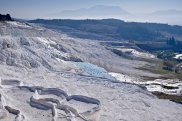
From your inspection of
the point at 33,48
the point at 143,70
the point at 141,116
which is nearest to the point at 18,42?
the point at 33,48

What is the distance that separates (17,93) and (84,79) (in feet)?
52.4

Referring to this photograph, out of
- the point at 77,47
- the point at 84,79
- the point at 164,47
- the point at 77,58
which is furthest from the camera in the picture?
the point at 164,47

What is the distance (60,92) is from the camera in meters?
51.5

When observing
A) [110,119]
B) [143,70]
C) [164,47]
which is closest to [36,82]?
[110,119]

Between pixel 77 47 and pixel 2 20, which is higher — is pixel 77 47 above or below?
below

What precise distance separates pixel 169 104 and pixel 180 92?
1141cm

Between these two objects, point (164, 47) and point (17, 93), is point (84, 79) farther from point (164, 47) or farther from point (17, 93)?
point (164, 47)

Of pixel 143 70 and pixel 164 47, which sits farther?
pixel 164 47

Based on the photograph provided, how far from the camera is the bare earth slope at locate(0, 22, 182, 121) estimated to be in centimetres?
4384

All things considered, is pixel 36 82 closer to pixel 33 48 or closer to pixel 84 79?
pixel 84 79

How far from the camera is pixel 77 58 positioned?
288 feet

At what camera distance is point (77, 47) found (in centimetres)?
10175

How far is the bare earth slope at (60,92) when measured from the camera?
43844 mm

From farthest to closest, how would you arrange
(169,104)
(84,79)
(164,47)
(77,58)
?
(164,47) < (77,58) < (84,79) < (169,104)
